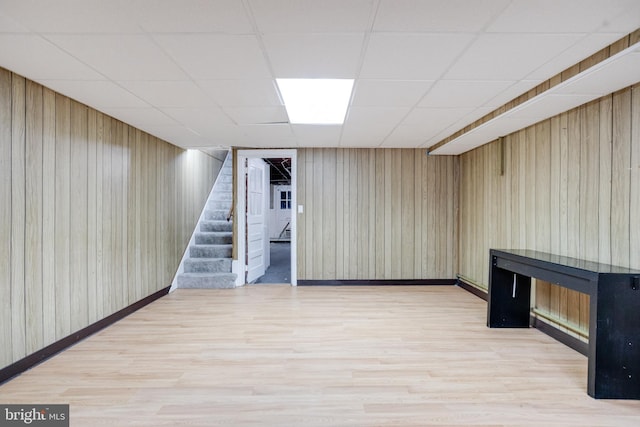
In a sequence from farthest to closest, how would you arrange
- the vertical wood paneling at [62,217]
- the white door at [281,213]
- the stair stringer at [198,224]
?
the white door at [281,213] → the stair stringer at [198,224] → the vertical wood paneling at [62,217]

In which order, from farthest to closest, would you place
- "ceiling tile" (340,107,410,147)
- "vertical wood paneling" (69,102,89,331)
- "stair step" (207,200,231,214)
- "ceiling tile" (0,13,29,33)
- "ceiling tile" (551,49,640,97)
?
"stair step" (207,200,231,214)
"ceiling tile" (340,107,410,147)
"vertical wood paneling" (69,102,89,331)
"ceiling tile" (551,49,640,97)
"ceiling tile" (0,13,29,33)

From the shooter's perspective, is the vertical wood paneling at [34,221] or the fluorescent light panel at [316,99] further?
the fluorescent light panel at [316,99]

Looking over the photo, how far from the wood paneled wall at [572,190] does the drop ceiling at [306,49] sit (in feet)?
0.92

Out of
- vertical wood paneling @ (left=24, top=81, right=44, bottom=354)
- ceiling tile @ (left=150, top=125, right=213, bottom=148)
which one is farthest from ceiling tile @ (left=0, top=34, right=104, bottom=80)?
ceiling tile @ (left=150, top=125, right=213, bottom=148)

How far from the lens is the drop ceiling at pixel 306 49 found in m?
1.66

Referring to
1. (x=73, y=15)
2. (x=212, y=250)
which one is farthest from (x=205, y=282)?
(x=73, y=15)

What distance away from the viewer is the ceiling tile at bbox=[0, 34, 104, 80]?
194cm

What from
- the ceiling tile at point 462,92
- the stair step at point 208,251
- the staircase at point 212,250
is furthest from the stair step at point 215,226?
the ceiling tile at point 462,92

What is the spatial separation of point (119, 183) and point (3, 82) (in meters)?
1.54

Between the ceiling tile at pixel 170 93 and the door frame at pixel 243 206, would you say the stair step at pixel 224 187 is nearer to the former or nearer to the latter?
the door frame at pixel 243 206

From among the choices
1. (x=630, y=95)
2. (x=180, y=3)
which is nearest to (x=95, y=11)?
(x=180, y=3)

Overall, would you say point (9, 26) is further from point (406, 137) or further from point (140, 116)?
point (406, 137)

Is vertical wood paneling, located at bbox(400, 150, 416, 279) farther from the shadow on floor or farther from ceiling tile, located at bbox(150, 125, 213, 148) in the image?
ceiling tile, located at bbox(150, 125, 213, 148)

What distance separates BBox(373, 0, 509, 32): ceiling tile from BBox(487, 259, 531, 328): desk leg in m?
2.57
